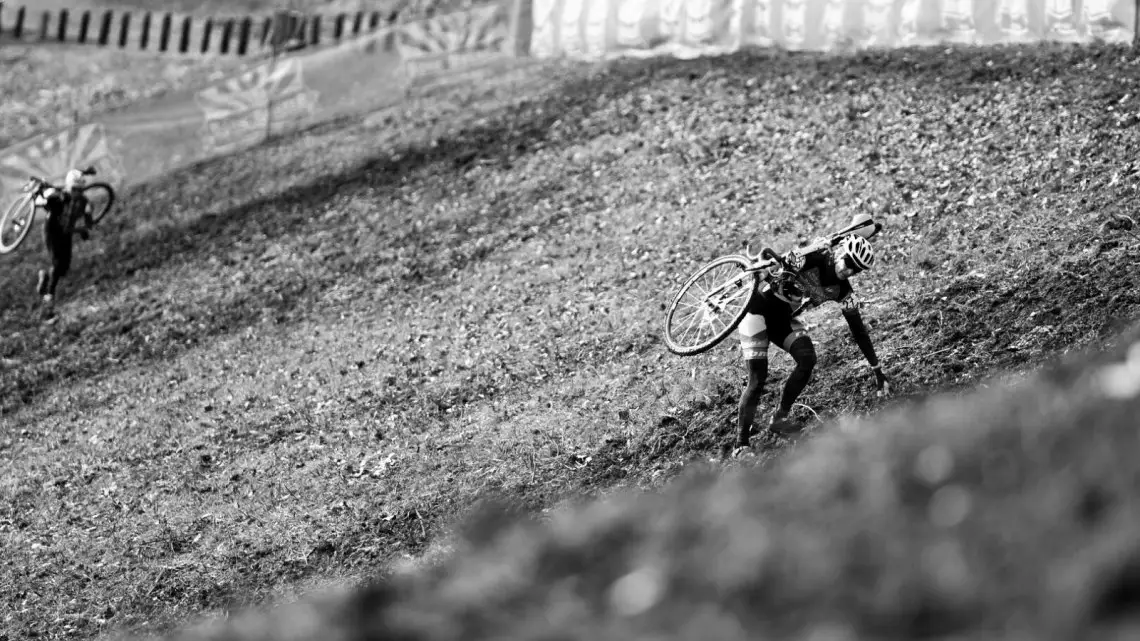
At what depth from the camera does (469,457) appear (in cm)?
1438

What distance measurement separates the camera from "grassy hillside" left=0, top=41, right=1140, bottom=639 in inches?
538

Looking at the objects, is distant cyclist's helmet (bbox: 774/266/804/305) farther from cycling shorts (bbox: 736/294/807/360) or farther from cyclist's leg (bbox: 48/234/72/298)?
cyclist's leg (bbox: 48/234/72/298)

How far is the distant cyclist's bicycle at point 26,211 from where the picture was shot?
2162 centimetres

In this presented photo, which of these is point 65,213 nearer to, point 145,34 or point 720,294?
point 720,294

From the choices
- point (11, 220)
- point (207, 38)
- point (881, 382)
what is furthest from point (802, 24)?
point (207, 38)

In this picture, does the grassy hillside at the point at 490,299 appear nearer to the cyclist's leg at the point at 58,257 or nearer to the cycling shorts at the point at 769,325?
the cyclist's leg at the point at 58,257

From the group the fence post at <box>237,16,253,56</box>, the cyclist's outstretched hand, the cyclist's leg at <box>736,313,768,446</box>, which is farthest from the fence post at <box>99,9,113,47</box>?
the cyclist's outstretched hand

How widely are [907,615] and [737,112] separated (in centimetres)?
1823

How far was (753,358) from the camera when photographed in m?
12.4

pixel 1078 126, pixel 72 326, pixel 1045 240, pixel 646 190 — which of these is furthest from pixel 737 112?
pixel 72 326

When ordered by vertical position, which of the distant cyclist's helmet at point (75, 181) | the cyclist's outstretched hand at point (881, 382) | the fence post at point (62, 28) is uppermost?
the cyclist's outstretched hand at point (881, 382)

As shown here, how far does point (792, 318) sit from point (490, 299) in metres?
7.08

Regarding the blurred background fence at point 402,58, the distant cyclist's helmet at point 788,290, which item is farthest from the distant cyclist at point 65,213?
the distant cyclist's helmet at point 788,290

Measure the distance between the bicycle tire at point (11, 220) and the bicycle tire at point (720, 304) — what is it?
1323 cm
